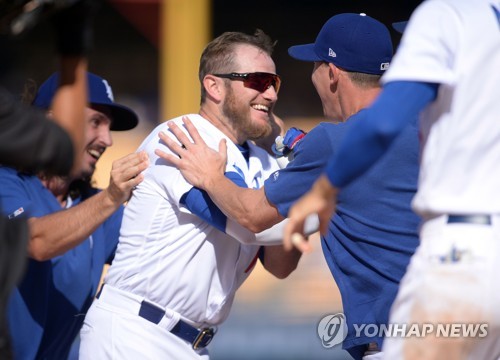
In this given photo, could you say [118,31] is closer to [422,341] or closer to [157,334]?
[157,334]

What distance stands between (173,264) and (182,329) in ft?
0.92

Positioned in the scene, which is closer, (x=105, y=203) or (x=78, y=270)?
(x=105, y=203)

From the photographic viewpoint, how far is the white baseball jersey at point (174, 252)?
3.80 meters

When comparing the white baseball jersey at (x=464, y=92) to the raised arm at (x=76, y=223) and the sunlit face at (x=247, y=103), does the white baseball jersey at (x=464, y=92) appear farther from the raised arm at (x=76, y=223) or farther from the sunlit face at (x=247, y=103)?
the sunlit face at (x=247, y=103)

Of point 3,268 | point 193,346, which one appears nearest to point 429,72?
point 3,268

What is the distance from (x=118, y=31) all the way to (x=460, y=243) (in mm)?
14389

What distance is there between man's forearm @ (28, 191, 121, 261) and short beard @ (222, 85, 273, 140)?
691 millimetres

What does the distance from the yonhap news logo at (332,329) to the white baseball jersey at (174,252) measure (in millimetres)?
421

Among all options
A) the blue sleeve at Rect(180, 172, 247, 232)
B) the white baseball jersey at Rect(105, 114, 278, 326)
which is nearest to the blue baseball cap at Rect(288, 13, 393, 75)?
the white baseball jersey at Rect(105, 114, 278, 326)

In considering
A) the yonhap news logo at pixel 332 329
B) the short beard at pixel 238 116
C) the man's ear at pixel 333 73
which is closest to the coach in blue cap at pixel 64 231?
the short beard at pixel 238 116

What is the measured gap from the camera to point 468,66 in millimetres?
2426

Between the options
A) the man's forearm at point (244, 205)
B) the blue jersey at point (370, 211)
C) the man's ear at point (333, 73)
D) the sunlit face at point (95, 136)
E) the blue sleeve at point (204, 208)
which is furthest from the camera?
the sunlit face at point (95, 136)

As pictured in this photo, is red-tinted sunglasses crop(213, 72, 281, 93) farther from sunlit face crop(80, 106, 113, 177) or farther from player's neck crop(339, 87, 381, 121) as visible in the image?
sunlit face crop(80, 106, 113, 177)

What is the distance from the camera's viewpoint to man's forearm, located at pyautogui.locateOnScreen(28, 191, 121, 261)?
3725 millimetres
